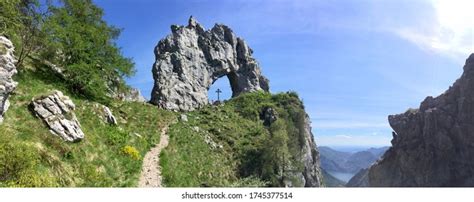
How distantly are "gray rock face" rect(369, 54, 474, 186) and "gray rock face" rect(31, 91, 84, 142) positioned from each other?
491ft

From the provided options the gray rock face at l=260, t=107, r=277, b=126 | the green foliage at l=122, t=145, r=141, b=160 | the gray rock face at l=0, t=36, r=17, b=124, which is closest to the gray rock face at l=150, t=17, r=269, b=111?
the gray rock face at l=260, t=107, r=277, b=126

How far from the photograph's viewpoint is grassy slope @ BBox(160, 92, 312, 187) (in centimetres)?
4031

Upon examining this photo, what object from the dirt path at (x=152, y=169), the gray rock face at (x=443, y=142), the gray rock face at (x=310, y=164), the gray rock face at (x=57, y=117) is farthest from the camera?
the gray rock face at (x=443, y=142)

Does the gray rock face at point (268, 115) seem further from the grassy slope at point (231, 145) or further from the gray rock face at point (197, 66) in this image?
the gray rock face at point (197, 66)

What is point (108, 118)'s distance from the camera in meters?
36.5

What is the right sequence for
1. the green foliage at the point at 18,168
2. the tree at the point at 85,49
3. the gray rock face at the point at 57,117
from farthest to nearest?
the tree at the point at 85,49 → the gray rock face at the point at 57,117 → the green foliage at the point at 18,168

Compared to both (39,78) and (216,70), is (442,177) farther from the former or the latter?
(39,78)

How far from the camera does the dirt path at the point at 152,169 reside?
28828 millimetres

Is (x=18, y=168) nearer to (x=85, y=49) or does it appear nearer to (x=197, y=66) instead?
(x=85, y=49)

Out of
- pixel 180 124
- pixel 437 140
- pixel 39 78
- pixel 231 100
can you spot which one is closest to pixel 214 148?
pixel 180 124

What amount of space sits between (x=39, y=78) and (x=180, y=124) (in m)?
26.8

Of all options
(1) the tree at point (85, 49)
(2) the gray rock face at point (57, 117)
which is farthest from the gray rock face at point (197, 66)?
(2) the gray rock face at point (57, 117)

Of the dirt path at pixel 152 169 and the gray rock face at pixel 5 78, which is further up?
the gray rock face at pixel 5 78

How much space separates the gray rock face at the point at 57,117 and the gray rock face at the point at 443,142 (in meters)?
150
